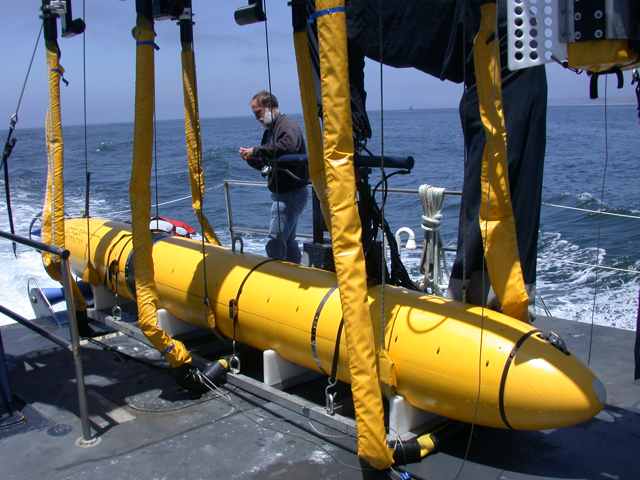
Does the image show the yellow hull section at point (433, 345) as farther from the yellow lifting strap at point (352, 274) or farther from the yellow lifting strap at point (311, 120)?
the yellow lifting strap at point (311, 120)

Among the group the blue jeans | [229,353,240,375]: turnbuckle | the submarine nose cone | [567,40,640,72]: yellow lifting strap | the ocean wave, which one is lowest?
the ocean wave

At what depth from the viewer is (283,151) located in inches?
229

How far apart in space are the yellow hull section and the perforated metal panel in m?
1.43

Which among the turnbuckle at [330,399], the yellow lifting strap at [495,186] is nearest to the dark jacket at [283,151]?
the turnbuckle at [330,399]

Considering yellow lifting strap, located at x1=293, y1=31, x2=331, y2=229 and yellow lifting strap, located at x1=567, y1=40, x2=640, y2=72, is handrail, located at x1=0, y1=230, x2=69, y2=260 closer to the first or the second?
yellow lifting strap, located at x1=293, y1=31, x2=331, y2=229

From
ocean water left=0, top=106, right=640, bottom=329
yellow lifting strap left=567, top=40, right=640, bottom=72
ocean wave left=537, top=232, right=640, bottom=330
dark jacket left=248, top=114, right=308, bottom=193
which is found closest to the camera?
yellow lifting strap left=567, top=40, right=640, bottom=72

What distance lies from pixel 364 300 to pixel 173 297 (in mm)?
2322

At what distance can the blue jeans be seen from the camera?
6008 mm

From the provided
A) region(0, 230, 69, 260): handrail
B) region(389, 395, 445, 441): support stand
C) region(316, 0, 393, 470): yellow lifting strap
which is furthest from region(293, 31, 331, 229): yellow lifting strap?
region(0, 230, 69, 260): handrail

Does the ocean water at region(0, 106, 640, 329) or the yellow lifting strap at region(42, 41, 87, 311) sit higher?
the yellow lifting strap at region(42, 41, 87, 311)

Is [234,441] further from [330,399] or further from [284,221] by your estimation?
[284,221]

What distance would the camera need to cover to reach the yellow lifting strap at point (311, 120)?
13.0 ft

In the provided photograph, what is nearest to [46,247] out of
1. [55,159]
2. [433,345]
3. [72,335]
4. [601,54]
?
[72,335]

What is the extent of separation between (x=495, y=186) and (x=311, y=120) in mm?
1222
